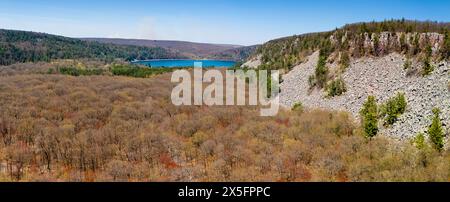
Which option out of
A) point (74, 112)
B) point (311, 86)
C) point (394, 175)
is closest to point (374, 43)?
point (311, 86)

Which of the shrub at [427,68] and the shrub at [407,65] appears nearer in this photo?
the shrub at [427,68]

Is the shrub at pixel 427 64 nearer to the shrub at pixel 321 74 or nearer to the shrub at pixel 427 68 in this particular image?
the shrub at pixel 427 68

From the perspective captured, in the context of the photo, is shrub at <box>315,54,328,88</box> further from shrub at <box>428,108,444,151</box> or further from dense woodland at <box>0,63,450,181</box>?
shrub at <box>428,108,444,151</box>

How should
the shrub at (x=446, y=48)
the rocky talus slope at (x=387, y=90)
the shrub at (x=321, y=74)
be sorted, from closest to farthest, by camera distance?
the rocky talus slope at (x=387, y=90), the shrub at (x=446, y=48), the shrub at (x=321, y=74)

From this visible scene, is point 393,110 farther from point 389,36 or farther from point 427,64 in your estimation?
point 389,36

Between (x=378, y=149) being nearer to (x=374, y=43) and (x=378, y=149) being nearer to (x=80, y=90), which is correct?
(x=374, y=43)

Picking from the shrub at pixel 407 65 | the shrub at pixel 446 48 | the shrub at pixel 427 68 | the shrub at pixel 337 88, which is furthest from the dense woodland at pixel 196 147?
the shrub at pixel 446 48

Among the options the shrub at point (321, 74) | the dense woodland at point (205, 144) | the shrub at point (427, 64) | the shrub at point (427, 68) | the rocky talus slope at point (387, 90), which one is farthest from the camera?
the shrub at point (321, 74)

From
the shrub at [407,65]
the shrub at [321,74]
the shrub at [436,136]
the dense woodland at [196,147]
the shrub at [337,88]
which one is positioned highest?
the shrub at [407,65]
